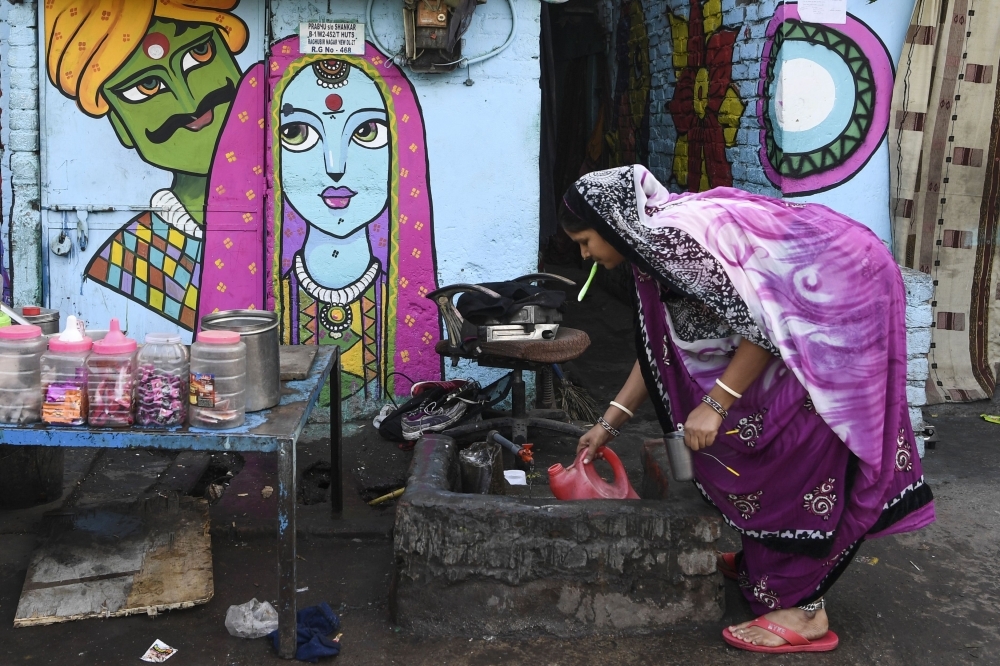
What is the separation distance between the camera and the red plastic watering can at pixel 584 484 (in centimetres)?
364

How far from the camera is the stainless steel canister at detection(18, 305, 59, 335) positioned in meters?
3.63

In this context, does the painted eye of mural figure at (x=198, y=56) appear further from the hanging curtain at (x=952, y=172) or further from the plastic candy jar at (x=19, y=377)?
the hanging curtain at (x=952, y=172)

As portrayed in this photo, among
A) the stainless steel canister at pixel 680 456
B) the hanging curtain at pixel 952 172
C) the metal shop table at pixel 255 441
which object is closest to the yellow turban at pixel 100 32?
the metal shop table at pixel 255 441

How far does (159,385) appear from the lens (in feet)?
9.84

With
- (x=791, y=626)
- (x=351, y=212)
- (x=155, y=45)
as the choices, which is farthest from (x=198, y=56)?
(x=791, y=626)

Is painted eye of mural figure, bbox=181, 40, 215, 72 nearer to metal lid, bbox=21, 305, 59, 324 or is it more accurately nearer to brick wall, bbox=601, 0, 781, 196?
metal lid, bbox=21, 305, 59, 324

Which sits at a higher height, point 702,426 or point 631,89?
point 631,89

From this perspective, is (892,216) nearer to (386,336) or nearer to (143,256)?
(386,336)

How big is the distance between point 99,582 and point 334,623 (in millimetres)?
923

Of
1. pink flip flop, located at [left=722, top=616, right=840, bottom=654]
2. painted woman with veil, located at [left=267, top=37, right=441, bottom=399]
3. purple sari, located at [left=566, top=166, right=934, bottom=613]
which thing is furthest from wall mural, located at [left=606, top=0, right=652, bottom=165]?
pink flip flop, located at [left=722, top=616, right=840, bottom=654]

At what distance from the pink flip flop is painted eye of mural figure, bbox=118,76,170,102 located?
4.02 metres

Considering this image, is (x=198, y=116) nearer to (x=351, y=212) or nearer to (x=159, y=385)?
(x=351, y=212)

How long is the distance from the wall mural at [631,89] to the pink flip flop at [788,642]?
18.3 ft

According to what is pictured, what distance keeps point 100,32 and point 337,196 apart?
1.52 meters
